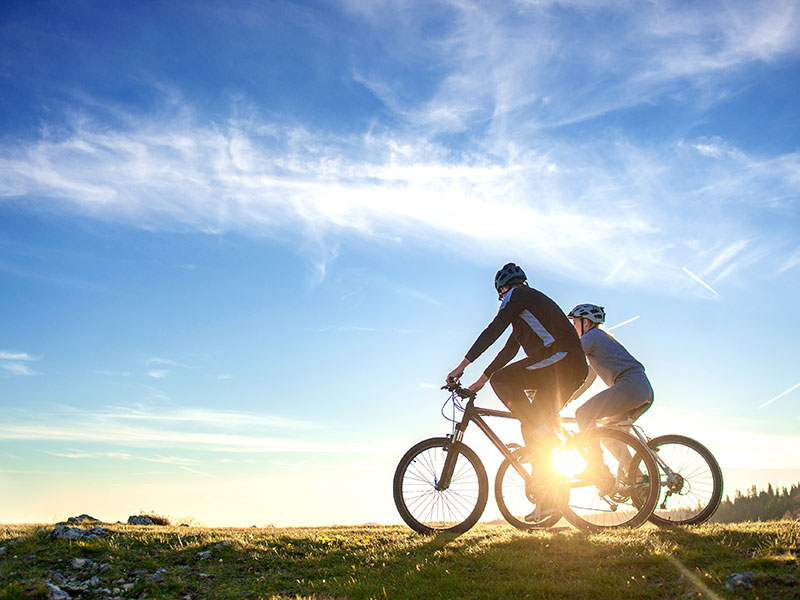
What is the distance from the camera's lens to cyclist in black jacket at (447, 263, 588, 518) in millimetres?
9734

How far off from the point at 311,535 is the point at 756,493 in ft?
320

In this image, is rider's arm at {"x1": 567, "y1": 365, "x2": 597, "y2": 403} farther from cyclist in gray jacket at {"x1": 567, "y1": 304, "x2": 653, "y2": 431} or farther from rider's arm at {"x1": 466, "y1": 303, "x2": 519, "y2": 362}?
rider's arm at {"x1": 466, "y1": 303, "x2": 519, "y2": 362}

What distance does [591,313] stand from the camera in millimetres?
10695

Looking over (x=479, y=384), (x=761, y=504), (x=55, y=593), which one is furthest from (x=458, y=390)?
(x=761, y=504)

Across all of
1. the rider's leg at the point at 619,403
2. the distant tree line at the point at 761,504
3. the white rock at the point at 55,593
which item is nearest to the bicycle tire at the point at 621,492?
the rider's leg at the point at 619,403

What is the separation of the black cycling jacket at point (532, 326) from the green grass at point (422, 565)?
295 cm

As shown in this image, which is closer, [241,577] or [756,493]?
[241,577]

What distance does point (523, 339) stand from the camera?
9.99 metres

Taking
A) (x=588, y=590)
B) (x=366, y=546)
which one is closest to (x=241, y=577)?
(x=366, y=546)

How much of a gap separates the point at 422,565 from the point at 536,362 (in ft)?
12.0

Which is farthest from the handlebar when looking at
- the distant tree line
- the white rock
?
the distant tree line

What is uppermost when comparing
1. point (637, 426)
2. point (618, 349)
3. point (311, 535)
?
point (618, 349)

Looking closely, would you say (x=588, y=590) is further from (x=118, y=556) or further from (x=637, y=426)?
(x=118, y=556)

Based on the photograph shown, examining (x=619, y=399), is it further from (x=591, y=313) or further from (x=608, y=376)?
(x=591, y=313)
